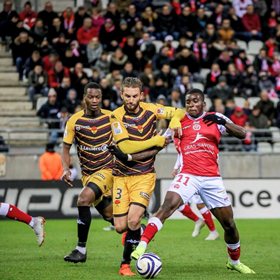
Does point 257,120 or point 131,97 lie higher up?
point 131,97

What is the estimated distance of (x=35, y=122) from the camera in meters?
28.0

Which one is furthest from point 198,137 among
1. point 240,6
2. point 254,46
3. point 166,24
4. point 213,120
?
point 240,6

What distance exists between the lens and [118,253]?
1526 centimetres

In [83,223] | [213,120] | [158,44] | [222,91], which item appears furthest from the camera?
[158,44]

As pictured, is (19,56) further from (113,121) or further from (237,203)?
(113,121)

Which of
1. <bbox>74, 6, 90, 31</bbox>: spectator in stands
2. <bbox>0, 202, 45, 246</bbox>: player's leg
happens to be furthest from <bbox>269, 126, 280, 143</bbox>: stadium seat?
<bbox>0, 202, 45, 246</bbox>: player's leg

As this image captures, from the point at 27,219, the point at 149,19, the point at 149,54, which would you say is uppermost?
the point at 149,19

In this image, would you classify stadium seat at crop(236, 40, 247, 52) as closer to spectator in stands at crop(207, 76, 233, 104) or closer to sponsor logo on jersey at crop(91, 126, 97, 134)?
spectator in stands at crop(207, 76, 233, 104)

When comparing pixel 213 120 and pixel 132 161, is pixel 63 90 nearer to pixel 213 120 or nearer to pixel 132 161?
pixel 132 161

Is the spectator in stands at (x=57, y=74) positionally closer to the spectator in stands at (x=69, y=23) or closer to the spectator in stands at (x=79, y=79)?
the spectator in stands at (x=79, y=79)

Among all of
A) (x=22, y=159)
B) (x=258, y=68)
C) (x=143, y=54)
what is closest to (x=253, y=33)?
(x=258, y=68)

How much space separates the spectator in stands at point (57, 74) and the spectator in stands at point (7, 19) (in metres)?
2.15

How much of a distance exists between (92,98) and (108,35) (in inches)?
648

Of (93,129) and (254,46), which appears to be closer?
(93,129)
